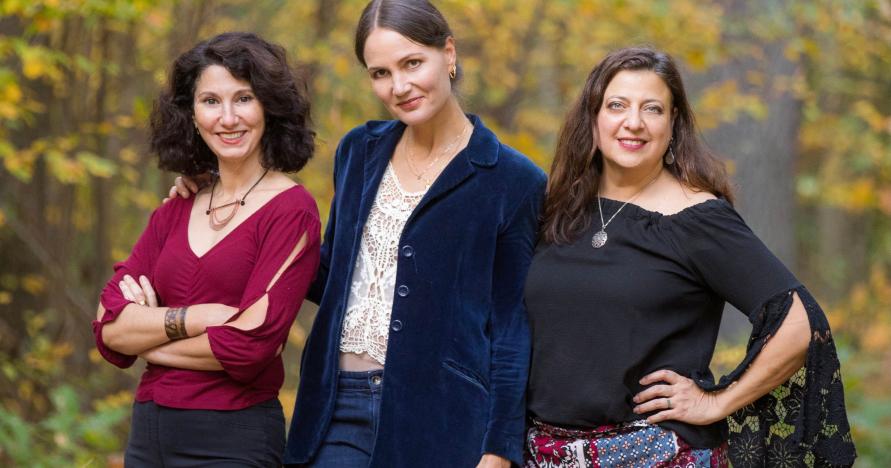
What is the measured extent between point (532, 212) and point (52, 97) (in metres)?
4.22

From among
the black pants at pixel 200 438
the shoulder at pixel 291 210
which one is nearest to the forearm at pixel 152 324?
the black pants at pixel 200 438

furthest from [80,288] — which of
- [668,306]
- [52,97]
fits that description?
[668,306]

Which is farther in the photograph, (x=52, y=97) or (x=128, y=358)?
(x=52, y=97)

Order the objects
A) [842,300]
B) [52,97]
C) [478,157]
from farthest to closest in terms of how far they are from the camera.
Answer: [842,300], [52,97], [478,157]

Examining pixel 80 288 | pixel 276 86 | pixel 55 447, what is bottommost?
pixel 55 447

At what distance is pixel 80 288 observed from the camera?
6957 mm

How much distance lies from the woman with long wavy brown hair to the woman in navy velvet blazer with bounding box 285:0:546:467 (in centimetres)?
11

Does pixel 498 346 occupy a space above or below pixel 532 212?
below

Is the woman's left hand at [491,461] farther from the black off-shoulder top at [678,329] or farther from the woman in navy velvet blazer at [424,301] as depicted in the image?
the black off-shoulder top at [678,329]

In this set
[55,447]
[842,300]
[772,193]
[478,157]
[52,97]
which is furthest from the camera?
[842,300]

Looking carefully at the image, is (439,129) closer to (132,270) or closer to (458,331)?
(458,331)

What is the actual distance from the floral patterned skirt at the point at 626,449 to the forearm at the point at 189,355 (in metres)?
0.98

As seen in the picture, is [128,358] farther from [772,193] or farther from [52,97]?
[772,193]

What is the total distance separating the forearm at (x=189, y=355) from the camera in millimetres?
3057
